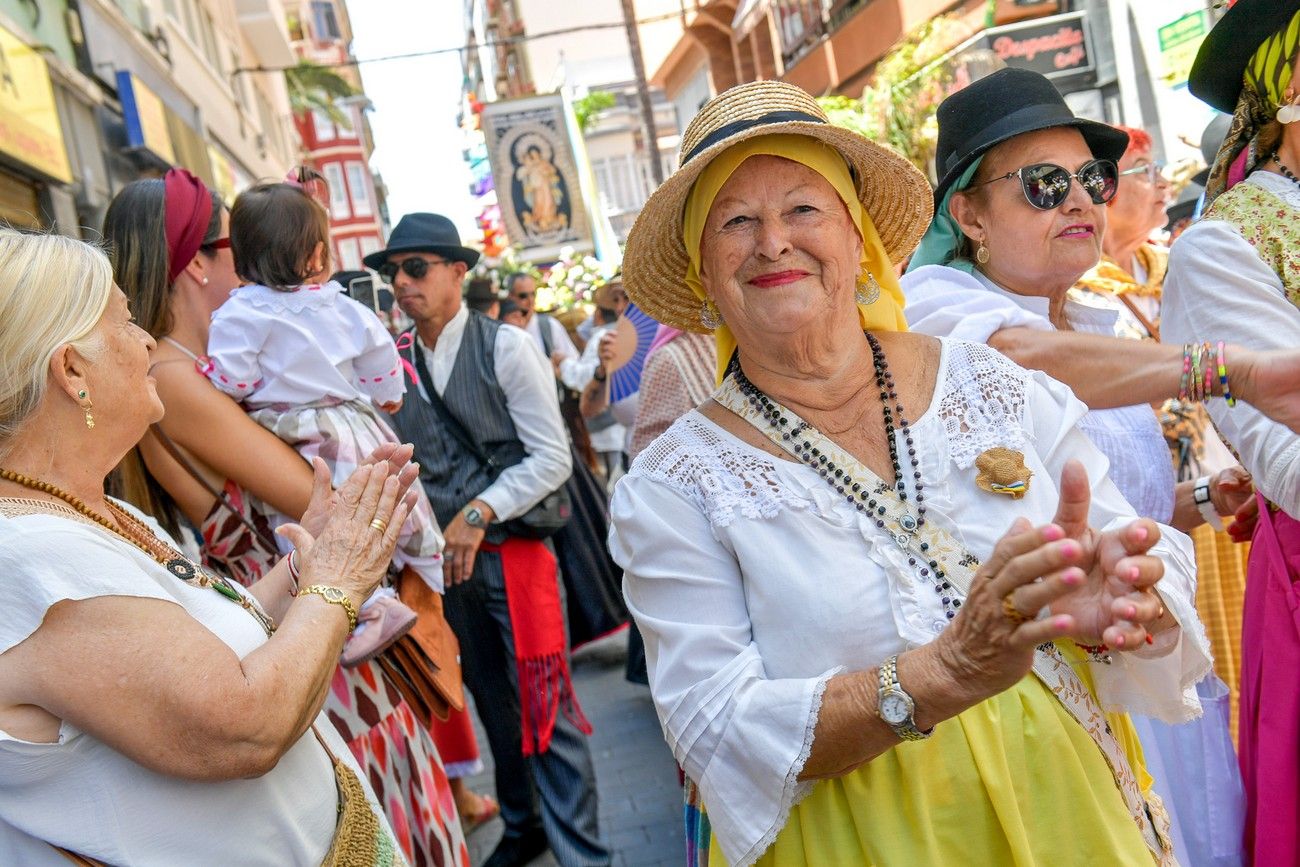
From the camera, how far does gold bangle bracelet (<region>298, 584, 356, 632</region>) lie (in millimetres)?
2238

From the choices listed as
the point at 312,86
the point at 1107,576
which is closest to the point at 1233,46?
the point at 1107,576

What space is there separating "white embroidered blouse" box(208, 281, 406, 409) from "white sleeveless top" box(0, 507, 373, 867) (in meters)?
1.17

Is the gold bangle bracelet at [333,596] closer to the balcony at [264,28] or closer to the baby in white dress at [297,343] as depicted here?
the baby in white dress at [297,343]

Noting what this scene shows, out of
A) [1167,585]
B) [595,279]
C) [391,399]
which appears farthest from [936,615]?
[595,279]

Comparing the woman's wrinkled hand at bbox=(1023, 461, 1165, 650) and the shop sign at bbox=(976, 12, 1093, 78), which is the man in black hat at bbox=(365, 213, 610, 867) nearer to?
the woman's wrinkled hand at bbox=(1023, 461, 1165, 650)

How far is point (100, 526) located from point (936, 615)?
1456 mm

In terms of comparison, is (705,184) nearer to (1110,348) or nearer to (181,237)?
(1110,348)

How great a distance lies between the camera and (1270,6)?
8.83ft

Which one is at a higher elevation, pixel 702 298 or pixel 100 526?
pixel 702 298

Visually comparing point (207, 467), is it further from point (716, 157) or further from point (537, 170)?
point (537, 170)

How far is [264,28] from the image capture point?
95.7 feet

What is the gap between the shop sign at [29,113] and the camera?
29.5 ft

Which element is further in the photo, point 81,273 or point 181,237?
point 181,237

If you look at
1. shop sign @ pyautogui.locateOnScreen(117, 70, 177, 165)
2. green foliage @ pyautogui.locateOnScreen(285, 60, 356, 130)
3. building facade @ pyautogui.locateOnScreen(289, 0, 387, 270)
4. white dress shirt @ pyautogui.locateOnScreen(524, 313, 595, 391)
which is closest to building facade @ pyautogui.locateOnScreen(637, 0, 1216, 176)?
white dress shirt @ pyautogui.locateOnScreen(524, 313, 595, 391)
